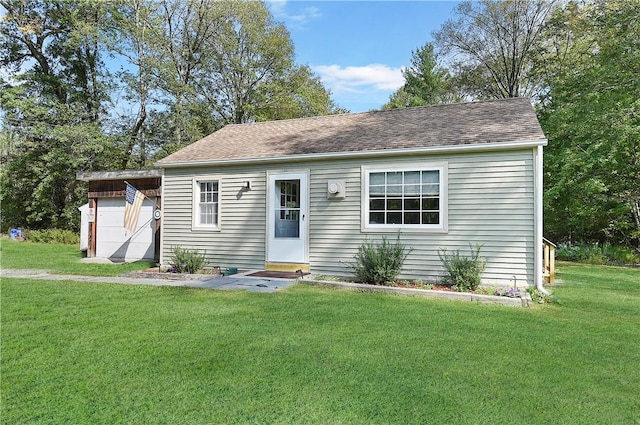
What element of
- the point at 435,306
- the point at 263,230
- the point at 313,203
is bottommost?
the point at 435,306

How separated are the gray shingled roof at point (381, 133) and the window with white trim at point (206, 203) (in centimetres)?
64

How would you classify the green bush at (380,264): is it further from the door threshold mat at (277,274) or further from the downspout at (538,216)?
the downspout at (538,216)

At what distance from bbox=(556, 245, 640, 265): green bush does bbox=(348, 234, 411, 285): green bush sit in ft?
28.9

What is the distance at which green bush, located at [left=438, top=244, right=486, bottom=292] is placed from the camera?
684cm

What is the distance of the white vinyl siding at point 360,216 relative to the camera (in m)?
7.10

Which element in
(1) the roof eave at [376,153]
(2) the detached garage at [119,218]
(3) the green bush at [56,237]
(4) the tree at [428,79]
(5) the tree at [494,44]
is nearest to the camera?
(1) the roof eave at [376,153]

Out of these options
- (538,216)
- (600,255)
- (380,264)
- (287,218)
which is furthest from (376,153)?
(600,255)

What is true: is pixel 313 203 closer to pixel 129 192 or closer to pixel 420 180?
pixel 420 180

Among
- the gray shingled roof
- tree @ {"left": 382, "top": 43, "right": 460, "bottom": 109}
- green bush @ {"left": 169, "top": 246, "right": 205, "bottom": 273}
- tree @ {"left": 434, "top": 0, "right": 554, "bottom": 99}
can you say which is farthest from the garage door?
tree @ {"left": 434, "top": 0, "right": 554, "bottom": 99}

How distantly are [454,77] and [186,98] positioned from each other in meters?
16.3

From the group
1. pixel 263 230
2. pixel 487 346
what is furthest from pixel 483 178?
pixel 263 230

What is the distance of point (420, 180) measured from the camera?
25.7 feet

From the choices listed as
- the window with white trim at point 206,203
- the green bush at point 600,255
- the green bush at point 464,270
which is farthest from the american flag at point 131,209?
the green bush at point 600,255

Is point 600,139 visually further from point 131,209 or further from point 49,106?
point 49,106
